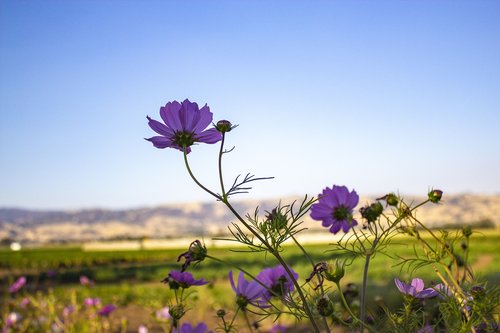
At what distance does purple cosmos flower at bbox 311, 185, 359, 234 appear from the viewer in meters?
1.10

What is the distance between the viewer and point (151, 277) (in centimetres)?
1733

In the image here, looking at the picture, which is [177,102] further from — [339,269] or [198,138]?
[339,269]

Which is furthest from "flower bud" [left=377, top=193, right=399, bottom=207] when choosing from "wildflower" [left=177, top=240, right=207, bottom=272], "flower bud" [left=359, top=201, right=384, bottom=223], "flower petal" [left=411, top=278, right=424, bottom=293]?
"wildflower" [left=177, top=240, right=207, bottom=272]

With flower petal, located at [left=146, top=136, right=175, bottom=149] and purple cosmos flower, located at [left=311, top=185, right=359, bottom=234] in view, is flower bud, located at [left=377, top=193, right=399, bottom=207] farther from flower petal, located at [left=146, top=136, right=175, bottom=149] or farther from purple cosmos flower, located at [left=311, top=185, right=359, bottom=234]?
flower petal, located at [left=146, top=136, right=175, bottom=149]

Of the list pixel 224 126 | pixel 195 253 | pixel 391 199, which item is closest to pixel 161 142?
pixel 224 126

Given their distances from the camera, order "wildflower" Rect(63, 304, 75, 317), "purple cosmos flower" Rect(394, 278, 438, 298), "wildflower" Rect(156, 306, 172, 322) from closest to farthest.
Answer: "purple cosmos flower" Rect(394, 278, 438, 298)
"wildflower" Rect(156, 306, 172, 322)
"wildflower" Rect(63, 304, 75, 317)

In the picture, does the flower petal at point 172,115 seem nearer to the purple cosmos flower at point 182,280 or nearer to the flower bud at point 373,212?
the purple cosmos flower at point 182,280

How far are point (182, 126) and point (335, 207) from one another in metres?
0.38

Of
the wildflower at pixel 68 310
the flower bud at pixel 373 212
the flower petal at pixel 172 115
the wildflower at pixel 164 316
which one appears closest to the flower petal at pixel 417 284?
the flower bud at pixel 373 212

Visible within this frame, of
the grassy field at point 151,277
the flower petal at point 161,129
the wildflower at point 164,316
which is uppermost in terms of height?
the flower petal at point 161,129

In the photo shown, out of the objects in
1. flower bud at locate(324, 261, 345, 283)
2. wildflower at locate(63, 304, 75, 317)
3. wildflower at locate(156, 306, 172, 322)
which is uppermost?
flower bud at locate(324, 261, 345, 283)

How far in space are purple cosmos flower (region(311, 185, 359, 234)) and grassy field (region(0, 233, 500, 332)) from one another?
0.07 metres

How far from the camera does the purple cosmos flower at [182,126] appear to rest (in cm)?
100

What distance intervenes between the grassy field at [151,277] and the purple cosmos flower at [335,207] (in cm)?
7
